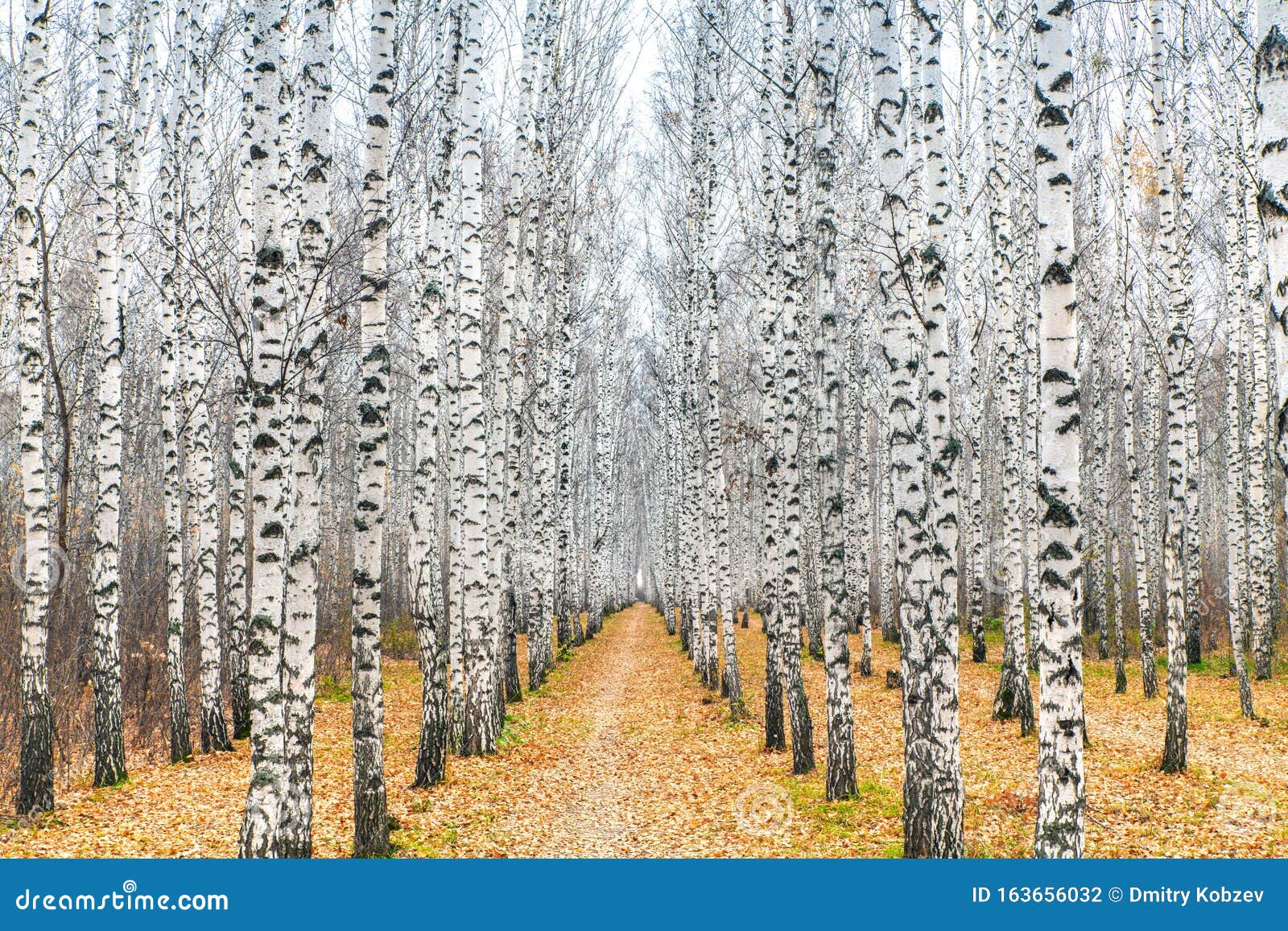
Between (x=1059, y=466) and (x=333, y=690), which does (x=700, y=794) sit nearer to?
(x=1059, y=466)

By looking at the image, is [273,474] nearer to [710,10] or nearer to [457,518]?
[457,518]

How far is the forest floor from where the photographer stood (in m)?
7.13

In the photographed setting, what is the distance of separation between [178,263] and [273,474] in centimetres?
494

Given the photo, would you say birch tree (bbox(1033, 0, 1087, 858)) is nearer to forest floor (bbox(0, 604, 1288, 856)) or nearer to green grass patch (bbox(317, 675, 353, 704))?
forest floor (bbox(0, 604, 1288, 856))

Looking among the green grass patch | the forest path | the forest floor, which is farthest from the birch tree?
the green grass patch

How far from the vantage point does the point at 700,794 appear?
9.11 m

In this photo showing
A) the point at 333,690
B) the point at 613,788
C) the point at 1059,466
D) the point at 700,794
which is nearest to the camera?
the point at 1059,466

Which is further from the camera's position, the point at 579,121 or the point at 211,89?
the point at 579,121

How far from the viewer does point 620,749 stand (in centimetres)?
1163

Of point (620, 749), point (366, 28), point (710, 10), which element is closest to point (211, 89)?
point (366, 28)

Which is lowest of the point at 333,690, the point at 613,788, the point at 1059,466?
the point at 333,690

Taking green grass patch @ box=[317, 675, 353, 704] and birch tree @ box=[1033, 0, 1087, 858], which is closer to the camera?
birch tree @ box=[1033, 0, 1087, 858]

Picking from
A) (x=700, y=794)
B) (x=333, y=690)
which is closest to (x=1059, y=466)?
(x=700, y=794)

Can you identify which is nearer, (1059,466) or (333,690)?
(1059,466)
